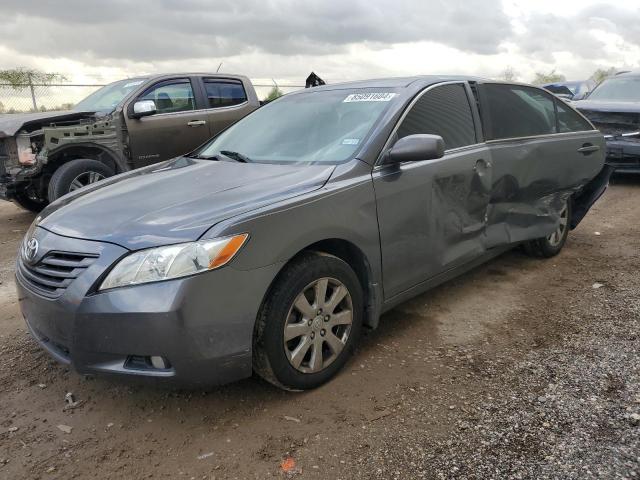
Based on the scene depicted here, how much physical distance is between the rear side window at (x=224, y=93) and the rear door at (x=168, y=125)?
24cm

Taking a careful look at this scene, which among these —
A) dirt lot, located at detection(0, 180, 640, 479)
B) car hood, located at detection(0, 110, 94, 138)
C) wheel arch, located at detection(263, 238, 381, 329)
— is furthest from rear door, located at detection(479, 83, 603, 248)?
car hood, located at detection(0, 110, 94, 138)

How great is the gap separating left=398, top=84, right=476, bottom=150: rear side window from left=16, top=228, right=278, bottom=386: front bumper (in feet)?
4.95

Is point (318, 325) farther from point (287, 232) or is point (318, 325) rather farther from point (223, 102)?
point (223, 102)

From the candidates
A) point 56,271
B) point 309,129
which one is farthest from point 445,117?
point 56,271

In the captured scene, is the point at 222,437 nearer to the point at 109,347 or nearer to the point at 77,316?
the point at 109,347

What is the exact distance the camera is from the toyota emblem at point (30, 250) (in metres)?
2.91

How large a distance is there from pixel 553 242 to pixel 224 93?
5.13 metres

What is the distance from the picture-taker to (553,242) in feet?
17.1

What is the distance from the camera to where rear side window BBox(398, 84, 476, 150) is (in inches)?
143

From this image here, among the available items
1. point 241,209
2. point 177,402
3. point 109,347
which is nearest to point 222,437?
point 177,402

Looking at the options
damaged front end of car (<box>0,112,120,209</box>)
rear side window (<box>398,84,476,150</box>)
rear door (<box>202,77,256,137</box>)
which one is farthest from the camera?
rear door (<box>202,77,256,137</box>)

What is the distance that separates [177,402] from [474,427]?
1525mm

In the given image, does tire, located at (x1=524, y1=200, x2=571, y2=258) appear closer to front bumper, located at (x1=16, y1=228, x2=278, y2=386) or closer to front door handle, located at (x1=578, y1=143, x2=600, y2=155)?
front door handle, located at (x1=578, y1=143, x2=600, y2=155)

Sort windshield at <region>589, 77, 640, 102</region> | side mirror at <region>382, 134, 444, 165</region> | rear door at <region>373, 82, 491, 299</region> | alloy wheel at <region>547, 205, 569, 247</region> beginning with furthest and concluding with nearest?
windshield at <region>589, 77, 640, 102</region>, alloy wheel at <region>547, 205, 569, 247</region>, rear door at <region>373, 82, 491, 299</region>, side mirror at <region>382, 134, 444, 165</region>
